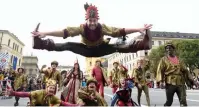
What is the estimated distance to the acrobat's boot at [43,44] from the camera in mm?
3920

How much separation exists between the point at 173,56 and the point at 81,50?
2672 mm

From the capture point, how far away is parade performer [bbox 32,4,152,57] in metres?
3.94

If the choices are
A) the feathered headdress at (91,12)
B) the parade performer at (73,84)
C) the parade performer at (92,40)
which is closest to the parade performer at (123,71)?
the parade performer at (73,84)

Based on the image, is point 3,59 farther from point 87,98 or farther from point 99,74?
point 87,98

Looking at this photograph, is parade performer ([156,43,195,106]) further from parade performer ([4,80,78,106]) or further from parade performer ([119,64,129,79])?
parade performer ([119,64,129,79])

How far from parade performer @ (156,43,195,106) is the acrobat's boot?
9.23ft

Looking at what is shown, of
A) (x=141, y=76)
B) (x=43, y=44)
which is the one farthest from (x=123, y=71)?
(x=43, y=44)

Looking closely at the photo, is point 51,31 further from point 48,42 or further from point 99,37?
point 99,37

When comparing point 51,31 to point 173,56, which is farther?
point 173,56

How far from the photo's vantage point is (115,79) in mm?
9859

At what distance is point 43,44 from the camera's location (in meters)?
4.04

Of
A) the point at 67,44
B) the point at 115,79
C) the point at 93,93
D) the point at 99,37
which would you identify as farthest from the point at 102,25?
the point at 115,79

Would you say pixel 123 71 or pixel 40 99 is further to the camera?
pixel 123 71

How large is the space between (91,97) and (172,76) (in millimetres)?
2405
